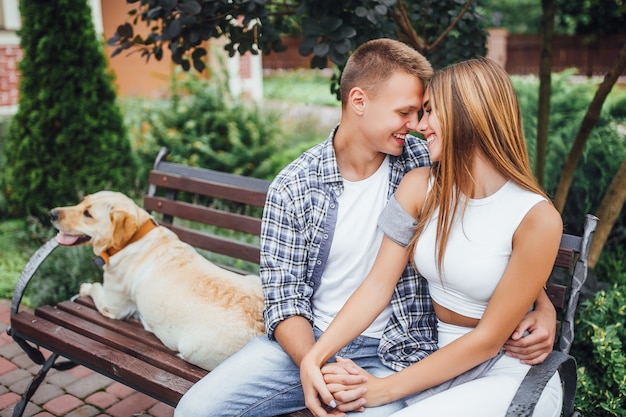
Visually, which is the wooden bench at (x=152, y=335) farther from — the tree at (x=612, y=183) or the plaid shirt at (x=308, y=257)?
the plaid shirt at (x=308, y=257)

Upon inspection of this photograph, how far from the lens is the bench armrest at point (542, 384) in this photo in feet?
6.60

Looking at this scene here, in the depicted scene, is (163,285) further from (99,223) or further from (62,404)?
(62,404)

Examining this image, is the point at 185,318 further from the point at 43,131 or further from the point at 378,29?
the point at 43,131

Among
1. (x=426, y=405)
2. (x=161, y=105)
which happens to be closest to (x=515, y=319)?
(x=426, y=405)

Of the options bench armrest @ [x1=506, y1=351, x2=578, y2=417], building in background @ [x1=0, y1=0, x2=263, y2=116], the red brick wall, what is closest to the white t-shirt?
bench armrest @ [x1=506, y1=351, x2=578, y2=417]

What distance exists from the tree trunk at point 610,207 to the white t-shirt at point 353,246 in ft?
5.35

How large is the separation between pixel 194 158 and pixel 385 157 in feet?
15.0

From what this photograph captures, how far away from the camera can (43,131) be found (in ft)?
20.4

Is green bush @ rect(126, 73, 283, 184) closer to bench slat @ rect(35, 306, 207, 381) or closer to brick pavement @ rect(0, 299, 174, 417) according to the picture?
brick pavement @ rect(0, 299, 174, 417)

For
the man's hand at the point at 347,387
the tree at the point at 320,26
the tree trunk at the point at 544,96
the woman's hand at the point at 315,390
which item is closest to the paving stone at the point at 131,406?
the woman's hand at the point at 315,390

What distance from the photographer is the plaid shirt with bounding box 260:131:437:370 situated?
2508 mm

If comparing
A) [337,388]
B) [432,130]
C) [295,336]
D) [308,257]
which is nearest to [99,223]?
[308,257]

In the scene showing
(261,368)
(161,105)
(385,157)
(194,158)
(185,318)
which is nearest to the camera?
(261,368)

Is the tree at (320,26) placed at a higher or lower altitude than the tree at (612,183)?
higher
